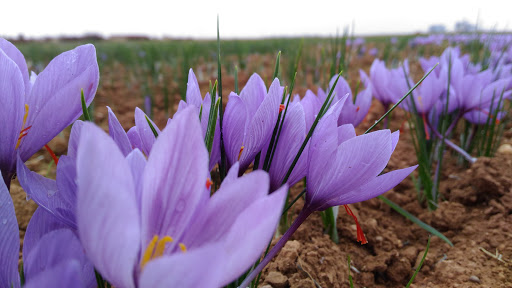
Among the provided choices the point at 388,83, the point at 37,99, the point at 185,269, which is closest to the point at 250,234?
the point at 185,269

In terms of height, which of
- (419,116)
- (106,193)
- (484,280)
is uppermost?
(106,193)

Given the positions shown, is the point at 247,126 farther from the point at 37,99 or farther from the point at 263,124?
the point at 37,99

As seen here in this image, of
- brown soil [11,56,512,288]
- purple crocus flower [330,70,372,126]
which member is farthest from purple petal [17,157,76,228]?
purple crocus flower [330,70,372,126]

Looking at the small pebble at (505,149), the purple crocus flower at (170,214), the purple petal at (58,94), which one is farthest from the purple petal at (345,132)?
the small pebble at (505,149)

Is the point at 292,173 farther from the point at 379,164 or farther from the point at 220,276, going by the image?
the point at 220,276

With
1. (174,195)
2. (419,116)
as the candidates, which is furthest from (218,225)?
(419,116)

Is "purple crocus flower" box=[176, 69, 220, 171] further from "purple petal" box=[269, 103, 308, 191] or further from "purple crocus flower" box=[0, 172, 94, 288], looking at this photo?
"purple crocus flower" box=[0, 172, 94, 288]
